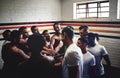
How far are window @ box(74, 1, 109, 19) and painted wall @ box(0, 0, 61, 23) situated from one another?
1039 millimetres

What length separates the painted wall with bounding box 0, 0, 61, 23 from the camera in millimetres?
7594

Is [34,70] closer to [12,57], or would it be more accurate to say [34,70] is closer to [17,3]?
[12,57]

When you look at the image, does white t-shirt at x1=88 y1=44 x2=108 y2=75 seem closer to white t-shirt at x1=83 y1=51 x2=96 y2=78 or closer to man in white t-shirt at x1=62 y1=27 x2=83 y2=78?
white t-shirt at x1=83 y1=51 x2=96 y2=78

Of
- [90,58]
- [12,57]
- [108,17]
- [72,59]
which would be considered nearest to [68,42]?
[72,59]

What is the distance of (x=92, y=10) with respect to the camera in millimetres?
8445

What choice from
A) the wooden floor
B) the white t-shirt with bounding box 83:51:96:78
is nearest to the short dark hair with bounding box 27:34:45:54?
the white t-shirt with bounding box 83:51:96:78

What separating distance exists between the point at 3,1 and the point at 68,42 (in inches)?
201

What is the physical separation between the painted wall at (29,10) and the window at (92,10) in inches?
40.9

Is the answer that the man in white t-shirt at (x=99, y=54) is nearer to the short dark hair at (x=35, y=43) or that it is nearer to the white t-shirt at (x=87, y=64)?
the white t-shirt at (x=87, y=64)

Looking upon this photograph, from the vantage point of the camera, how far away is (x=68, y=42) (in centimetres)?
320

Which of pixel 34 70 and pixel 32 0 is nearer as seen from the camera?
pixel 34 70

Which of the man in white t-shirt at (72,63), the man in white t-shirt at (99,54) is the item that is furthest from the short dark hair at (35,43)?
the man in white t-shirt at (99,54)

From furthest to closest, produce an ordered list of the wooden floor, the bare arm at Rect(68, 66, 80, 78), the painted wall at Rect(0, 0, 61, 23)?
1. the painted wall at Rect(0, 0, 61, 23)
2. the wooden floor
3. the bare arm at Rect(68, 66, 80, 78)

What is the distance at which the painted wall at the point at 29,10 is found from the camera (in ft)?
24.9
